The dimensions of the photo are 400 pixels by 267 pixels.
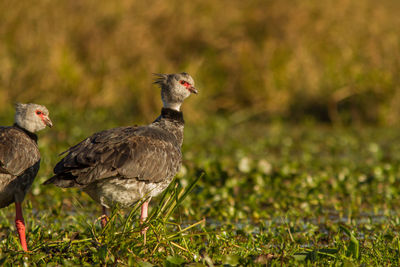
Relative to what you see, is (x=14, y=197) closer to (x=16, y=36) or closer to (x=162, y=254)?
(x=162, y=254)

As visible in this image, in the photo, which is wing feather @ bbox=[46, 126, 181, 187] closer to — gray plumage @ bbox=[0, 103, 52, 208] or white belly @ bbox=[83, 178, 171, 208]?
white belly @ bbox=[83, 178, 171, 208]

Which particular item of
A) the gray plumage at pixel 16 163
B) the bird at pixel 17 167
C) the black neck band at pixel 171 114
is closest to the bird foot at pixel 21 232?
the bird at pixel 17 167

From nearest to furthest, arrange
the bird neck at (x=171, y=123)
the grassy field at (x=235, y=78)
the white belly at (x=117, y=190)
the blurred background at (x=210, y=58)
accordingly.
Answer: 1. the white belly at (x=117, y=190)
2. the bird neck at (x=171, y=123)
3. the grassy field at (x=235, y=78)
4. the blurred background at (x=210, y=58)

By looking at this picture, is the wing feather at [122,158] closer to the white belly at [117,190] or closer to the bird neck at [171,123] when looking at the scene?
the white belly at [117,190]

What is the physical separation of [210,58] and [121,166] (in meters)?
9.15

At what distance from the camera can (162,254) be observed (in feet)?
12.1

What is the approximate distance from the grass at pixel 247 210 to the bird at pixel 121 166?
0.44 feet

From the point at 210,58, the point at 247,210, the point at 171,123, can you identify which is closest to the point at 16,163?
the point at 171,123

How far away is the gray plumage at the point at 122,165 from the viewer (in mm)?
3893

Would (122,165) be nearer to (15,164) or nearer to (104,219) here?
(104,219)

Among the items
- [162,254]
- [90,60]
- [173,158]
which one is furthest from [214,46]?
[162,254]

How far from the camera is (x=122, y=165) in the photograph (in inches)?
157

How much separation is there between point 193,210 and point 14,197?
194 centimetres

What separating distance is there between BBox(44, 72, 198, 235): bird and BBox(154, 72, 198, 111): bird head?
0.37 meters
